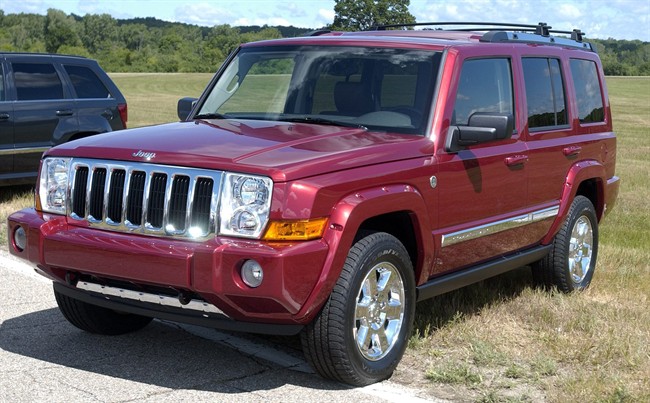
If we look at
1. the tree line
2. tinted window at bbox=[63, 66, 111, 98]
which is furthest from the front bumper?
the tree line

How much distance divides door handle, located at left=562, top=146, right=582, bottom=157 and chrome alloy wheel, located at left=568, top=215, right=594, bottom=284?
535 millimetres

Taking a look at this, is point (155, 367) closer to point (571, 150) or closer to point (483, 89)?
point (483, 89)

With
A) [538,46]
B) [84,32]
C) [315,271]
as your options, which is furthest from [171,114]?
[84,32]

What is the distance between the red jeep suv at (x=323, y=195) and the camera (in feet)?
15.4

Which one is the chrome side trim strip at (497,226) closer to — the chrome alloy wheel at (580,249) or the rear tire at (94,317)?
the chrome alloy wheel at (580,249)

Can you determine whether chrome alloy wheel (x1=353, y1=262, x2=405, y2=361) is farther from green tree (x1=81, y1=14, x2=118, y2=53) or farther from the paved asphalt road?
green tree (x1=81, y1=14, x2=118, y2=53)

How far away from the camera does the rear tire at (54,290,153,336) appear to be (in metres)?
5.89

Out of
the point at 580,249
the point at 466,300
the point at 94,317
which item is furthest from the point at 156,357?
the point at 580,249

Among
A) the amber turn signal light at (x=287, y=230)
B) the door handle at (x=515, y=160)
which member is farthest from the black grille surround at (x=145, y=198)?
the door handle at (x=515, y=160)

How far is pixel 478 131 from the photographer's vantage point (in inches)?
221

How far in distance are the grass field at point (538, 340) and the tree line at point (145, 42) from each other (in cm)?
3941

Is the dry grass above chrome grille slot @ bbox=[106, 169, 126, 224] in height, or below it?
below

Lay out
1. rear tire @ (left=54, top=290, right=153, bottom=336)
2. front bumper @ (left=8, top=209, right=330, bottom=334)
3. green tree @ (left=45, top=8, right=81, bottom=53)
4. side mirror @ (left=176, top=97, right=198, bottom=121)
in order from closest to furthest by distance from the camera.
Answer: front bumper @ (left=8, top=209, right=330, bottom=334) < rear tire @ (left=54, top=290, right=153, bottom=336) < side mirror @ (left=176, top=97, right=198, bottom=121) < green tree @ (left=45, top=8, right=81, bottom=53)

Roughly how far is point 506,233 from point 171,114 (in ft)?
98.5
